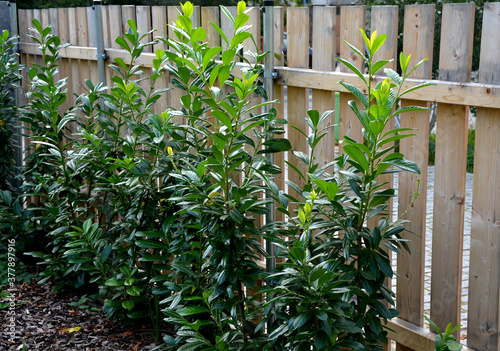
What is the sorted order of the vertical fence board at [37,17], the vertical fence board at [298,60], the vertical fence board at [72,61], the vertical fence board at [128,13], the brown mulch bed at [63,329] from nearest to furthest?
the vertical fence board at [298,60], the brown mulch bed at [63,329], the vertical fence board at [128,13], the vertical fence board at [72,61], the vertical fence board at [37,17]

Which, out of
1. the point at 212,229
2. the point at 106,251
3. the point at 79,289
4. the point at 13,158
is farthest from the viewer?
the point at 13,158

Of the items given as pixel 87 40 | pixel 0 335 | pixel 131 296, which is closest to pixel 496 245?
pixel 131 296

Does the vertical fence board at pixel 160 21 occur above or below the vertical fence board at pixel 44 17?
below

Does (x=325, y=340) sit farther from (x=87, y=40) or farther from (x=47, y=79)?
(x=87, y=40)

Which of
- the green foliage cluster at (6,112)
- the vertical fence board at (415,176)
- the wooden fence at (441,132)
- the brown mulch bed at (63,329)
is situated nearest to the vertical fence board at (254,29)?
the wooden fence at (441,132)

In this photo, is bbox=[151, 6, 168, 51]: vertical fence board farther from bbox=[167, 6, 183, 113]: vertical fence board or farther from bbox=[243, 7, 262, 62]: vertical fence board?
bbox=[243, 7, 262, 62]: vertical fence board

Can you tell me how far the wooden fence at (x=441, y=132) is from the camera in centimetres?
238

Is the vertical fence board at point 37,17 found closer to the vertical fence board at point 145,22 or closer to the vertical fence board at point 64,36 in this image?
the vertical fence board at point 64,36

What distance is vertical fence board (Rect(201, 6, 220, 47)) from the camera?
137 inches

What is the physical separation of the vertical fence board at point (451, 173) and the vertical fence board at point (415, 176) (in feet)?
0.19

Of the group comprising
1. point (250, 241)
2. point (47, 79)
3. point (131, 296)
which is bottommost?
point (131, 296)

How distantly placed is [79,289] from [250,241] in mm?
1836

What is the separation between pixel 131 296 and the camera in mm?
3518

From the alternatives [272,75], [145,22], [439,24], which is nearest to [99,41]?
[145,22]
